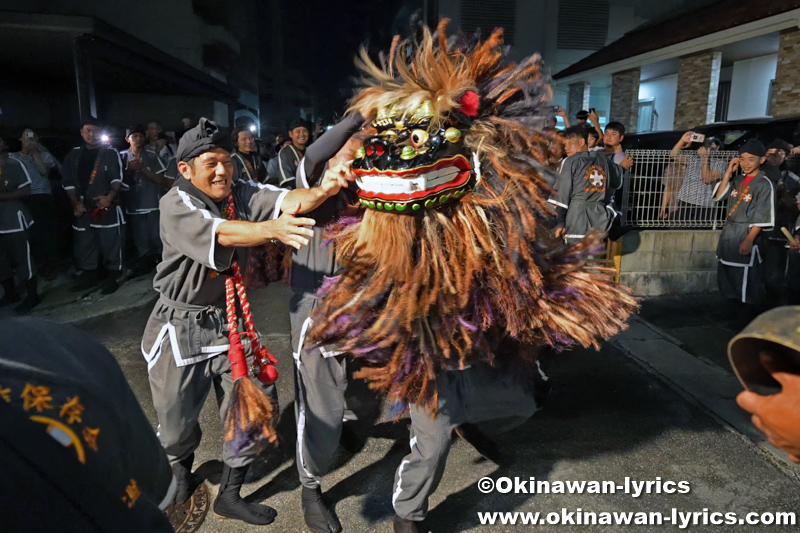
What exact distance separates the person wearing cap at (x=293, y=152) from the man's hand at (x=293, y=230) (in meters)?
3.13

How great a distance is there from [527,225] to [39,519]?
1.85 m

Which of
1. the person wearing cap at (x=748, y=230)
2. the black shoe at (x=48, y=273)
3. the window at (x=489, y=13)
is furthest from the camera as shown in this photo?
the window at (x=489, y=13)

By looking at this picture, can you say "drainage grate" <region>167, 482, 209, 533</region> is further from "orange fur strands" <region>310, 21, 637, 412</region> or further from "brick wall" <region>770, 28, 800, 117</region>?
"brick wall" <region>770, 28, 800, 117</region>

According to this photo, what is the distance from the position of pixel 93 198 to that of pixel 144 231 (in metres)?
1.12

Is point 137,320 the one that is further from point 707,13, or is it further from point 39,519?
point 707,13

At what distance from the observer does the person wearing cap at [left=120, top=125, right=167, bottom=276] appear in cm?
802

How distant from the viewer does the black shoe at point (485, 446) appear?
10.5 feet

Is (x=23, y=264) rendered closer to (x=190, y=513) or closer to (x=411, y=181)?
(x=190, y=513)

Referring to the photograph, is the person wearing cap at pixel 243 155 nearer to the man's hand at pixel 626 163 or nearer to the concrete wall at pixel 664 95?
the man's hand at pixel 626 163

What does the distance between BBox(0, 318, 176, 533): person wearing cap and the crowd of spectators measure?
461cm

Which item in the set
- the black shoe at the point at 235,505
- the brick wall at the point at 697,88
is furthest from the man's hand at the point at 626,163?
the brick wall at the point at 697,88

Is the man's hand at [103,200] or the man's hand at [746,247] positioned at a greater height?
the man's hand at [103,200]

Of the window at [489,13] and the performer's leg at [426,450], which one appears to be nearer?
the performer's leg at [426,450]

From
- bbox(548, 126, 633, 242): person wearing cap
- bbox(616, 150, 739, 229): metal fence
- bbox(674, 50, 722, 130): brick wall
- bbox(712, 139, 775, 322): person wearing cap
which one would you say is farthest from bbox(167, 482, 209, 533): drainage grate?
bbox(674, 50, 722, 130): brick wall
